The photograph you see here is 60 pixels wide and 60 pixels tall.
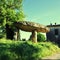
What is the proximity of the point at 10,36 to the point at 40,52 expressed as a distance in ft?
25.5

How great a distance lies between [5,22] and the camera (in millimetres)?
29469

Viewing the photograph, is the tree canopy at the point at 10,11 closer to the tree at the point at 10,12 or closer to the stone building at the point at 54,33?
the tree at the point at 10,12

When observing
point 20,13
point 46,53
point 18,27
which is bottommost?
point 46,53

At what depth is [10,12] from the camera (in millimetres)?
29797

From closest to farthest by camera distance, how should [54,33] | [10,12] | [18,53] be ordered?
[18,53] < [10,12] < [54,33]

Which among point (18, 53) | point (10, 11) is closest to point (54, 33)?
point (10, 11)

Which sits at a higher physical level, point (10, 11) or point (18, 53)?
point (10, 11)

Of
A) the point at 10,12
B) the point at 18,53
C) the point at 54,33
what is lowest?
the point at 18,53

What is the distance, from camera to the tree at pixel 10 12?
29.7m

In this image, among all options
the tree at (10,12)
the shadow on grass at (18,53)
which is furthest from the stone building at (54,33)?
the shadow on grass at (18,53)

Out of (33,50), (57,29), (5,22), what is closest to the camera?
(33,50)

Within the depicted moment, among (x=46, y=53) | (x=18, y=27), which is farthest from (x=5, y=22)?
(x=46, y=53)

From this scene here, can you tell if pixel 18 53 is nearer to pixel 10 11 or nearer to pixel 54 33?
pixel 10 11

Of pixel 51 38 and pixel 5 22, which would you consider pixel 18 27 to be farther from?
pixel 51 38
